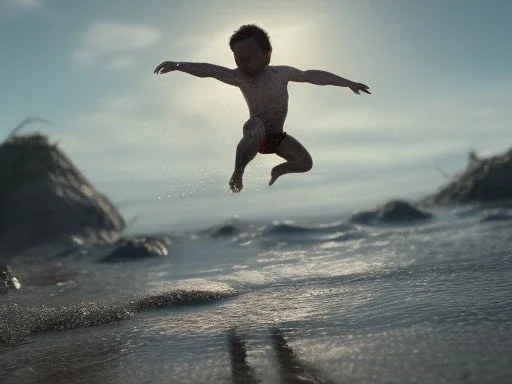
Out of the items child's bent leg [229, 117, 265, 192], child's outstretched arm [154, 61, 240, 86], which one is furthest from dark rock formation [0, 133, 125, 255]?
child's bent leg [229, 117, 265, 192]

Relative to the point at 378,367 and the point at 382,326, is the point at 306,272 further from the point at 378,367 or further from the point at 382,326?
the point at 378,367

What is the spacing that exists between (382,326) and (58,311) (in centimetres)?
263

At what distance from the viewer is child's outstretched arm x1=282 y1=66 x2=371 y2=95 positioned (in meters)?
5.21

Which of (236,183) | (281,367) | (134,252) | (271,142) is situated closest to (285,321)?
(281,367)

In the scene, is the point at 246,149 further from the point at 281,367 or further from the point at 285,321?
the point at 281,367

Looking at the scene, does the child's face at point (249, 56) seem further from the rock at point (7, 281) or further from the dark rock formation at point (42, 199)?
the dark rock formation at point (42, 199)

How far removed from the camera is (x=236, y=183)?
4.59m

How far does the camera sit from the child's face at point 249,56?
4.67 meters

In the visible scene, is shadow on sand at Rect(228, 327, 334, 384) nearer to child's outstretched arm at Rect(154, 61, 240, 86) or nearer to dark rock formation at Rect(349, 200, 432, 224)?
child's outstretched arm at Rect(154, 61, 240, 86)

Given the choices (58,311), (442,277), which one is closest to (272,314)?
(442,277)

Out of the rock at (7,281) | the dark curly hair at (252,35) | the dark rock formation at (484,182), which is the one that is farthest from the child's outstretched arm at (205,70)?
the dark rock formation at (484,182)

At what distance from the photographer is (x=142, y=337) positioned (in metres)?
3.24

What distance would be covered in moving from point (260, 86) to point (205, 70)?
1.59 feet

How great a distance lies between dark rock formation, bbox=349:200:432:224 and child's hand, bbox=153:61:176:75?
7964 mm
